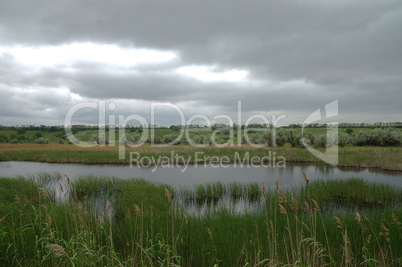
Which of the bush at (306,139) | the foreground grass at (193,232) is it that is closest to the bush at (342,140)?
the bush at (306,139)

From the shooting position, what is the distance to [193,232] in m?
5.71

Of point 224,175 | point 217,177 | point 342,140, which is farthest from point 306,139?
point 217,177

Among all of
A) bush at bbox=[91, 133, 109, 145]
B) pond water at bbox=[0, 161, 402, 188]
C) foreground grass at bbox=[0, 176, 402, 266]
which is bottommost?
pond water at bbox=[0, 161, 402, 188]

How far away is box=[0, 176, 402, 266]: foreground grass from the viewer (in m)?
4.13

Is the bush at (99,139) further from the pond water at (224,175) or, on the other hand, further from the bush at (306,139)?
the bush at (306,139)

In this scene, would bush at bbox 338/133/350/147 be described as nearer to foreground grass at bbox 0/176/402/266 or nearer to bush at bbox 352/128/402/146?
bush at bbox 352/128/402/146

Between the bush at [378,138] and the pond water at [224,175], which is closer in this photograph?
the pond water at [224,175]

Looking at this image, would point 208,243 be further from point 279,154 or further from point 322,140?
point 322,140

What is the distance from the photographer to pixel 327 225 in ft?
23.2

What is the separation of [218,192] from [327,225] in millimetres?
8128

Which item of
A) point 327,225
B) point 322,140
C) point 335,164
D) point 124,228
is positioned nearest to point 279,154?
point 335,164

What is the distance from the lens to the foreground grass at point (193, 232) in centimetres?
413

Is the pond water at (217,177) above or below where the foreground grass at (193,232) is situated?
below

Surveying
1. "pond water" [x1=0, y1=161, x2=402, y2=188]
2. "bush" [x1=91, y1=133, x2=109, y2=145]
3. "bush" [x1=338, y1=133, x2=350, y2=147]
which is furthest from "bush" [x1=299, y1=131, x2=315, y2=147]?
"bush" [x1=91, y1=133, x2=109, y2=145]
